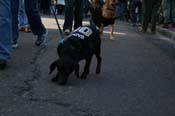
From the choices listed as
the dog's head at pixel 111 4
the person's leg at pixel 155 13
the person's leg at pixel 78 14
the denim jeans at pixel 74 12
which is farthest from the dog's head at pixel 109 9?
the person's leg at pixel 155 13

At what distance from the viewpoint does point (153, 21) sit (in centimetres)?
1511

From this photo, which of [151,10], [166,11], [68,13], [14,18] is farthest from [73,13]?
[166,11]

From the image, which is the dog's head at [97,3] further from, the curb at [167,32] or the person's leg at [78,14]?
the curb at [167,32]

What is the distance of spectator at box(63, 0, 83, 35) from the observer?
33.6 feet

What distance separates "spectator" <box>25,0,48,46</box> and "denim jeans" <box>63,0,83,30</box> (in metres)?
1.62

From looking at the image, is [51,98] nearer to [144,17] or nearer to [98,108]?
[98,108]

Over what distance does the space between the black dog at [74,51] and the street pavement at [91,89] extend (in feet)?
0.46

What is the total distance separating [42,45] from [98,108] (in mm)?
4042

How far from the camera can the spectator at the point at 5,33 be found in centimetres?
623

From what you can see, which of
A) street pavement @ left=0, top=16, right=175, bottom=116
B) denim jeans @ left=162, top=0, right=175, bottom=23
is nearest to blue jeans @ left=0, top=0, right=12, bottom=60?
street pavement @ left=0, top=16, right=175, bottom=116

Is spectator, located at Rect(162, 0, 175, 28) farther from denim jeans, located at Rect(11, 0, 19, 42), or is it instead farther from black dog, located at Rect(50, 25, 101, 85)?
black dog, located at Rect(50, 25, 101, 85)

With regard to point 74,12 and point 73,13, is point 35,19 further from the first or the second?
point 73,13

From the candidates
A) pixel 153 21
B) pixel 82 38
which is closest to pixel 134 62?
pixel 82 38

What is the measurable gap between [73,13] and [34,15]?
246 centimetres
